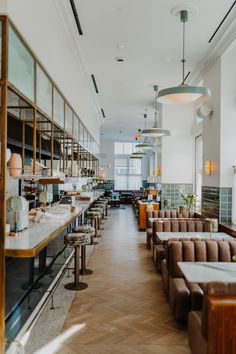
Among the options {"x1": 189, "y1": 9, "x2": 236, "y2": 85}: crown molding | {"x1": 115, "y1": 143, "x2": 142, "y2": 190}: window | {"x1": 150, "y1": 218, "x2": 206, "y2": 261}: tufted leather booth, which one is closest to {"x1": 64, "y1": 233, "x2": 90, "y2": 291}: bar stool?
{"x1": 150, "y1": 218, "x2": 206, "y2": 261}: tufted leather booth

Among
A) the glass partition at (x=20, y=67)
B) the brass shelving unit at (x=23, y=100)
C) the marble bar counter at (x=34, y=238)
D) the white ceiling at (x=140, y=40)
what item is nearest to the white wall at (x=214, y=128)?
the white ceiling at (x=140, y=40)

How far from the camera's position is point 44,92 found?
4273 mm

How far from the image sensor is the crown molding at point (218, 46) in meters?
5.55

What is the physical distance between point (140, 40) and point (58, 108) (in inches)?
92.8

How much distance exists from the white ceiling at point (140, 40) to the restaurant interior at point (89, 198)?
3 centimetres

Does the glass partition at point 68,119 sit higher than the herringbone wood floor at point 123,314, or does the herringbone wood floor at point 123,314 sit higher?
the glass partition at point 68,119

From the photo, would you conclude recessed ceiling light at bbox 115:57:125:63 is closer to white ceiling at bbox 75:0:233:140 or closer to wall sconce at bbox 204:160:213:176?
white ceiling at bbox 75:0:233:140

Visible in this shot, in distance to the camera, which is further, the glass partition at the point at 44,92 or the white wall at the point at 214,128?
the white wall at the point at 214,128

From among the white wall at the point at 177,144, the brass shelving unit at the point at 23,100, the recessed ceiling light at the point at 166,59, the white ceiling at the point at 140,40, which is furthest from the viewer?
the white wall at the point at 177,144

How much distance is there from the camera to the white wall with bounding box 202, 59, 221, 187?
652cm

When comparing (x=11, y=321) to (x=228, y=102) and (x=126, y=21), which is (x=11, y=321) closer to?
(x=126, y=21)

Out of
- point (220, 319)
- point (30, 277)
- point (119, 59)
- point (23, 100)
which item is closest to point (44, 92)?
point (23, 100)

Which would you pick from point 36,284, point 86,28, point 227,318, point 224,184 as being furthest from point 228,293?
point 86,28

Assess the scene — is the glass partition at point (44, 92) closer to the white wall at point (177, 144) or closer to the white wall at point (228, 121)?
the white wall at point (228, 121)
